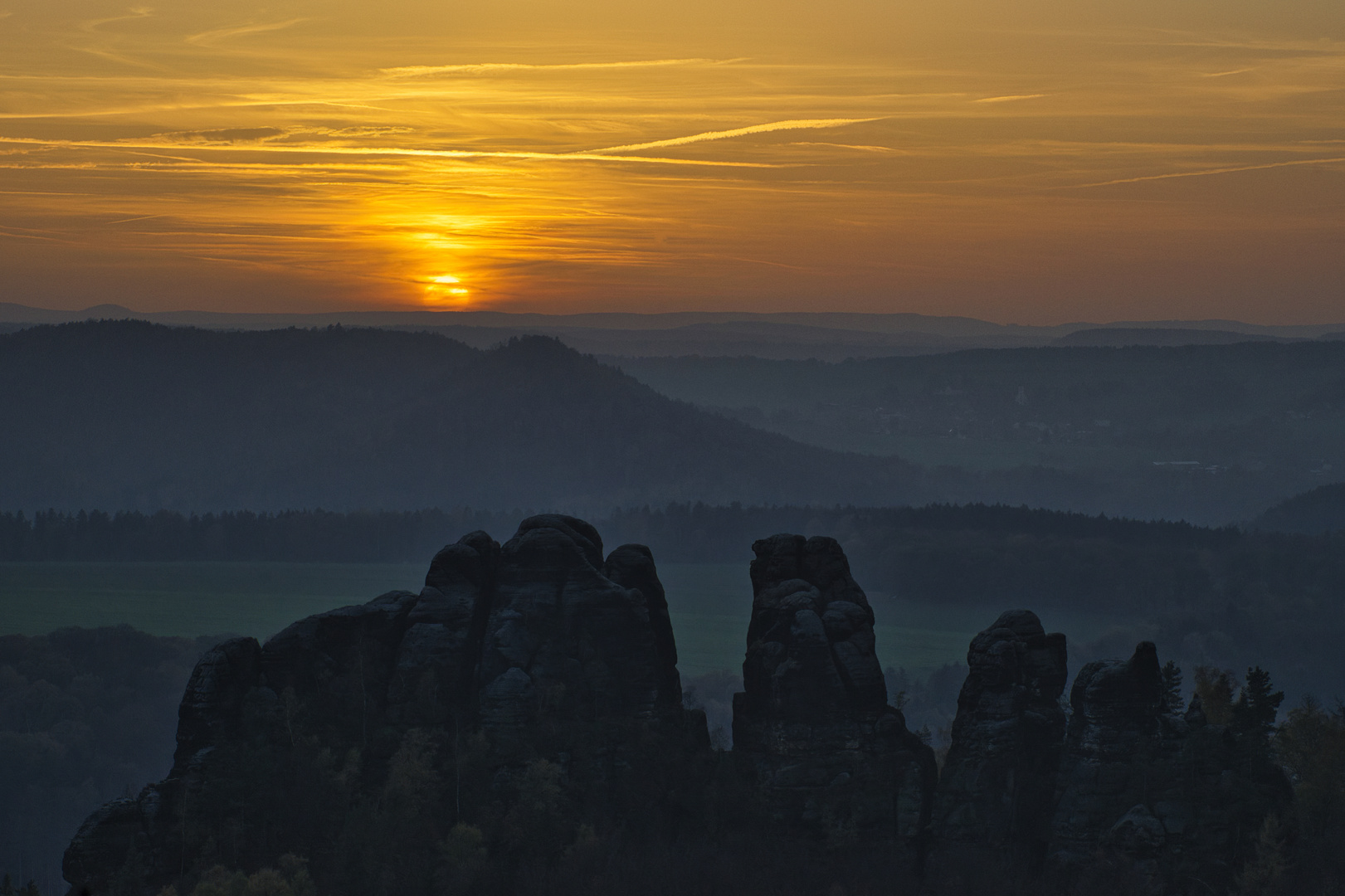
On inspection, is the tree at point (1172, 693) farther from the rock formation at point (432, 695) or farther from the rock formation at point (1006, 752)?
the rock formation at point (432, 695)

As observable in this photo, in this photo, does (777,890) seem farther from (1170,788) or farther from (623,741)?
(1170,788)

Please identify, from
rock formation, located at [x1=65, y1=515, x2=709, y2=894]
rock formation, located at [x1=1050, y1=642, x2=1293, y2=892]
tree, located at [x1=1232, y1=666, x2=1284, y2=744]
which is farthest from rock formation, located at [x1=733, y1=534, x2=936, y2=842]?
tree, located at [x1=1232, y1=666, x2=1284, y2=744]

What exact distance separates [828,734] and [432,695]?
20.7 metres

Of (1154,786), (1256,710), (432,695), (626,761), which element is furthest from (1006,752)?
(432,695)

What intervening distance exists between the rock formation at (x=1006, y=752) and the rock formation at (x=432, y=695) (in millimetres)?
14218

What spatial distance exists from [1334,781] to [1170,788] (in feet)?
32.9

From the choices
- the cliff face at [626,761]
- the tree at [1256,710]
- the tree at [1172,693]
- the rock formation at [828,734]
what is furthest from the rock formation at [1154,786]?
the rock formation at [828,734]

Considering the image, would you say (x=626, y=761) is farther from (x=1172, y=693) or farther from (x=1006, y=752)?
(x=1172, y=693)

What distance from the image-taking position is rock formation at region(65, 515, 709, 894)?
80.6 meters

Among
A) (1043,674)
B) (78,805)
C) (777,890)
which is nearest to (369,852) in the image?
(777,890)

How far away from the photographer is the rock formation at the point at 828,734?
276 feet

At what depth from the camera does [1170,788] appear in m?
80.8

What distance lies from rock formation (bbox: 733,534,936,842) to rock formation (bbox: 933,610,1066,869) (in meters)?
2.20

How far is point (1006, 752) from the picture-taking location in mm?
83688
